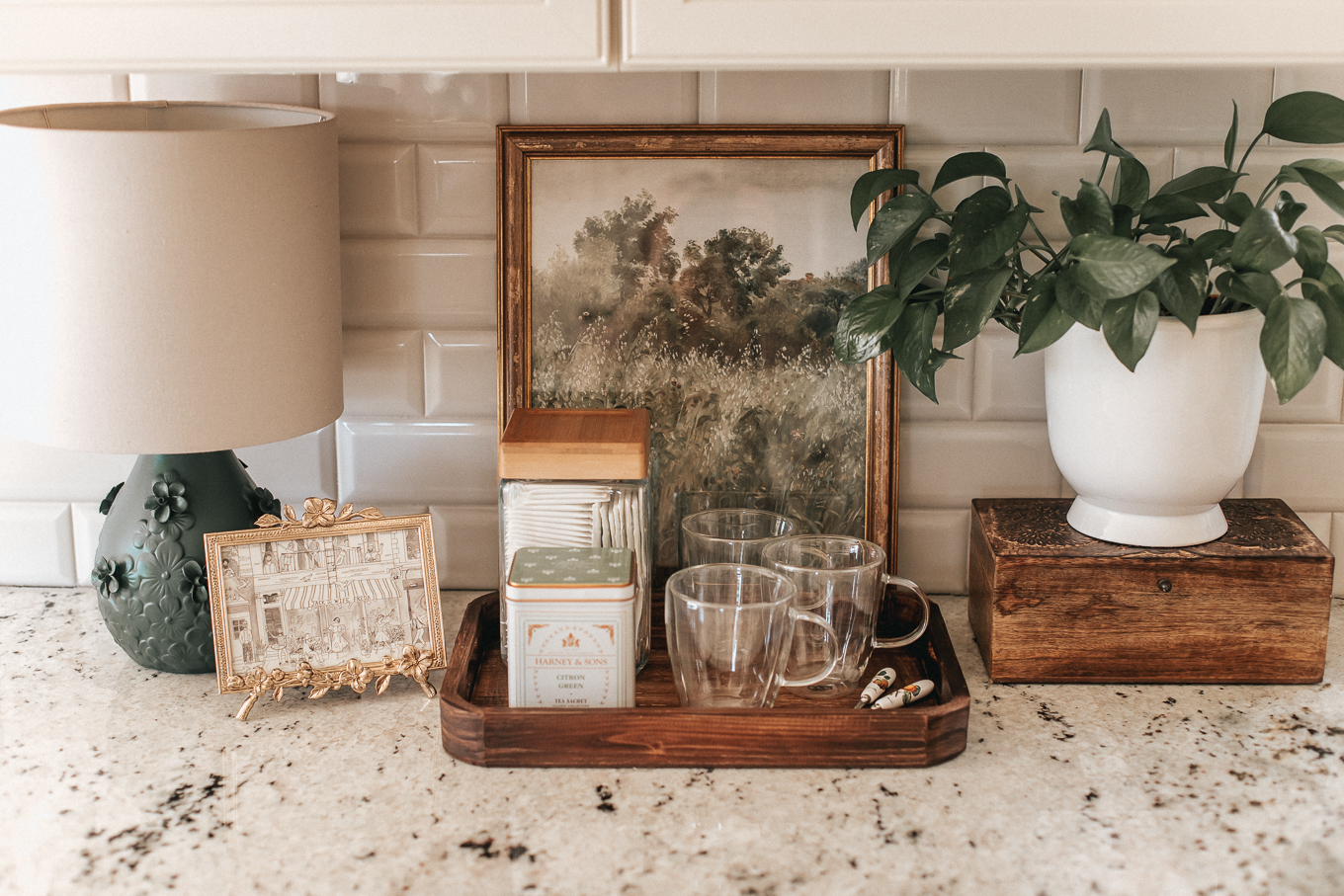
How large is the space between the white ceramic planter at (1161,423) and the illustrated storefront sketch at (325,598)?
2.10 feet

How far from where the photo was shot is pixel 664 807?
0.85m

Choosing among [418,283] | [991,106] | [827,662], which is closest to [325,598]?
[418,283]

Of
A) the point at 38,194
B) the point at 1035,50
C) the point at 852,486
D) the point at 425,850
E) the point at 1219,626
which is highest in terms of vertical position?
the point at 1035,50

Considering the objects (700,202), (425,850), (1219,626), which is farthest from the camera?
(700,202)

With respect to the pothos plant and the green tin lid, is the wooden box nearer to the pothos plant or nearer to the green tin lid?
the pothos plant

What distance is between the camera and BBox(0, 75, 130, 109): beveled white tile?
1157 millimetres

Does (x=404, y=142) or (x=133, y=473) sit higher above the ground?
(x=404, y=142)

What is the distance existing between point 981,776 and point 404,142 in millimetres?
849

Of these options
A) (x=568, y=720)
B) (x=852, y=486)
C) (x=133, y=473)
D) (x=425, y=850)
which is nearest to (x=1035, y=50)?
(x=852, y=486)

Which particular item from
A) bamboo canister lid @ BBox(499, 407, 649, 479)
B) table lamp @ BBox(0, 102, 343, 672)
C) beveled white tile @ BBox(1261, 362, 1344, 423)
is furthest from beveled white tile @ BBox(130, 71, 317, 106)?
beveled white tile @ BBox(1261, 362, 1344, 423)

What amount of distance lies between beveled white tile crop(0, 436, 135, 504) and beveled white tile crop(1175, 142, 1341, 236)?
1.21 metres

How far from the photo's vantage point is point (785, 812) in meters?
0.85

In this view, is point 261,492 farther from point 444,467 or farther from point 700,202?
point 700,202

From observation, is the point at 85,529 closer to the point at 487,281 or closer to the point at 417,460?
the point at 417,460
